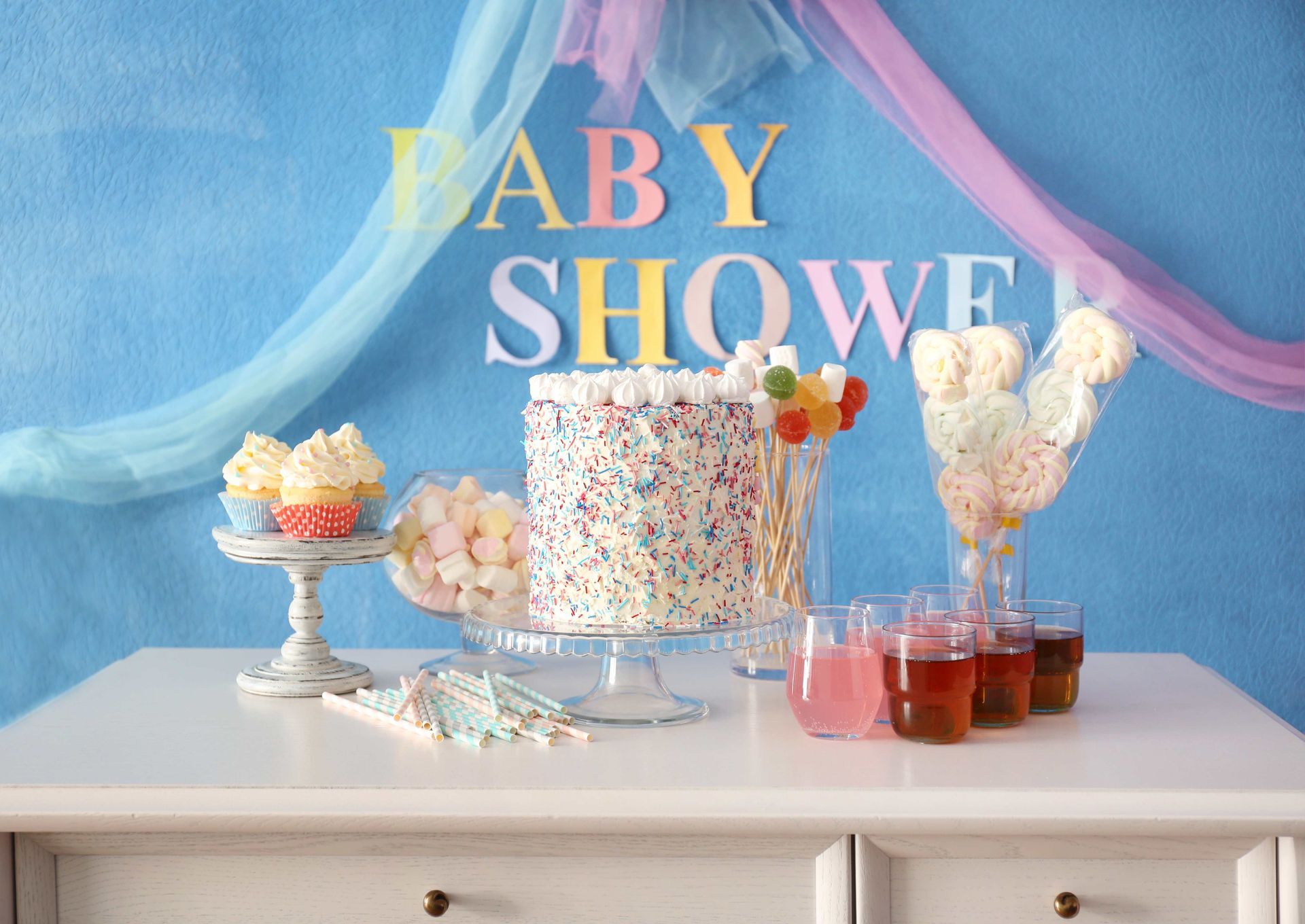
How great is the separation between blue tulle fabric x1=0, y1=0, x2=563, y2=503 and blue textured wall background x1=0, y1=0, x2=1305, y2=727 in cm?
5

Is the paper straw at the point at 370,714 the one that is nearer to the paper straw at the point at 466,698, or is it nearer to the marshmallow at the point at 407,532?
the paper straw at the point at 466,698

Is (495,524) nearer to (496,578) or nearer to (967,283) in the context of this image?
(496,578)

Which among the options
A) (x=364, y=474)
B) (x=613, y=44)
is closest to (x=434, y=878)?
(x=364, y=474)

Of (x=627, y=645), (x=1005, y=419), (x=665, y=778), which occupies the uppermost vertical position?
(x=1005, y=419)

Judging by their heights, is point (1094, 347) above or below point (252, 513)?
above

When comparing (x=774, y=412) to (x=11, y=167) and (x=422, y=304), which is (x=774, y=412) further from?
(x=11, y=167)

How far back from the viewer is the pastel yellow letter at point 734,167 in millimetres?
2273

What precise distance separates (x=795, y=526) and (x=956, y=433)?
236 mm

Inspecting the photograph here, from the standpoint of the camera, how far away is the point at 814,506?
1.46 meters

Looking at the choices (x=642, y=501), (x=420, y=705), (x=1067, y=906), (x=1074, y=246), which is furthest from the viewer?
(x=1074, y=246)

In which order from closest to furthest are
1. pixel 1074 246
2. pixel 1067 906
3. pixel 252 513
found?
pixel 1067 906, pixel 252 513, pixel 1074 246

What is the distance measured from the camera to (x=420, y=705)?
1.30m

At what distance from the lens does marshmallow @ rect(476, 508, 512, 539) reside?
4.75 feet

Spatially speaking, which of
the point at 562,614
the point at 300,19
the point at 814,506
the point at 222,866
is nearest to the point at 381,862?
the point at 222,866
